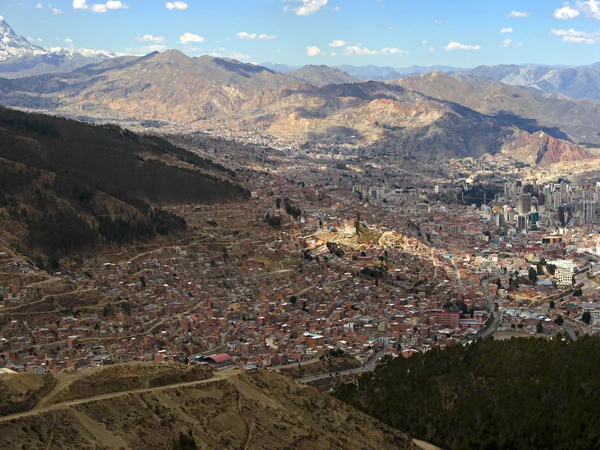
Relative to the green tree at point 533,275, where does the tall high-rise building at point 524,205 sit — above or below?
above

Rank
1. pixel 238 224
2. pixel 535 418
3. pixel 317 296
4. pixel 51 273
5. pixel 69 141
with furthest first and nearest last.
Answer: pixel 69 141, pixel 238 224, pixel 317 296, pixel 51 273, pixel 535 418

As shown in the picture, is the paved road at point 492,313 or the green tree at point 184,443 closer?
the green tree at point 184,443

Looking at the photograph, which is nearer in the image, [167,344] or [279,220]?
[167,344]

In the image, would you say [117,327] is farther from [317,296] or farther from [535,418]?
[535,418]

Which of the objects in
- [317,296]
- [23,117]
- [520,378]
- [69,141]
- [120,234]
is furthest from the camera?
[23,117]

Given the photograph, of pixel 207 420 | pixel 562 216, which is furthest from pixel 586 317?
pixel 562 216

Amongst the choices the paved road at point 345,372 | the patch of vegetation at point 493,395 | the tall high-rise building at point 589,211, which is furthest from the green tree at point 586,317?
the tall high-rise building at point 589,211

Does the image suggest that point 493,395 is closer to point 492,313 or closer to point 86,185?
point 492,313

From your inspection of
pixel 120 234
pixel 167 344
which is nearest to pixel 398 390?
pixel 167 344

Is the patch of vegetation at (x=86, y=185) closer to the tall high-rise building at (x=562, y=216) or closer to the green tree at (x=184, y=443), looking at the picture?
the green tree at (x=184, y=443)
